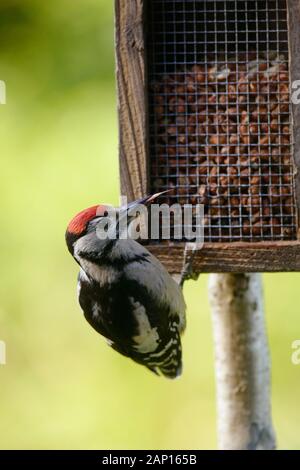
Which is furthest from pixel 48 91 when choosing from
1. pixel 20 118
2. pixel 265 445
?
pixel 265 445

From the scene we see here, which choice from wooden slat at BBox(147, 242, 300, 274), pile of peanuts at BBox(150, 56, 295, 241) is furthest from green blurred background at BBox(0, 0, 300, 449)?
wooden slat at BBox(147, 242, 300, 274)

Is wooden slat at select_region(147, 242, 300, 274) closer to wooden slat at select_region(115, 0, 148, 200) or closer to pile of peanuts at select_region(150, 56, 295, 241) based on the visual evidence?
pile of peanuts at select_region(150, 56, 295, 241)

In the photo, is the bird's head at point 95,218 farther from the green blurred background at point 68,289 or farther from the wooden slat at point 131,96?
the green blurred background at point 68,289

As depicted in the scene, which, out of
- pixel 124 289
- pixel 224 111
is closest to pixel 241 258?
pixel 124 289

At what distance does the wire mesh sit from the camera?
11.7ft

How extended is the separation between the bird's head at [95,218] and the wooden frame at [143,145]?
124 mm

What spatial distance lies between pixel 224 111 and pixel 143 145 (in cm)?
31

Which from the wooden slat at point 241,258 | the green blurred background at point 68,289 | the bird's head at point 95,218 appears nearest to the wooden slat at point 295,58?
the wooden slat at point 241,258

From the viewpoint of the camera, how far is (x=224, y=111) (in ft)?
11.8

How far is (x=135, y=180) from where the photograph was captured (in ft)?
11.4

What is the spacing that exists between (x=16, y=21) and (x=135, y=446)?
201 centimetres

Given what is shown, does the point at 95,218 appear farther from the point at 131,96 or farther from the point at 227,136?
the point at 227,136

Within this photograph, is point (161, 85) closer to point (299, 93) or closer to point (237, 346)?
point (299, 93)

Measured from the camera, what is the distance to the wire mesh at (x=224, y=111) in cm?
357
